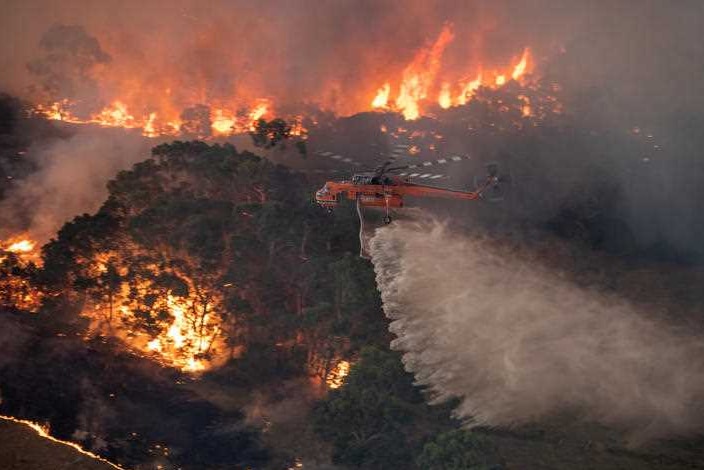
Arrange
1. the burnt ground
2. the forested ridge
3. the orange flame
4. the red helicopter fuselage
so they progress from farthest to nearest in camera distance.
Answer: the orange flame, the red helicopter fuselage, the forested ridge, the burnt ground

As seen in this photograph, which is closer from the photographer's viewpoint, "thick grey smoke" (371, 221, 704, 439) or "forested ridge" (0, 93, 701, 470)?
"thick grey smoke" (371, 221, 704, 439)

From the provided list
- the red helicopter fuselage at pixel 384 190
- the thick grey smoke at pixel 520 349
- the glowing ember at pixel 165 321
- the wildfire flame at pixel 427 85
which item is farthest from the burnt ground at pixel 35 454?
the wildfire flame at pixel 427 85

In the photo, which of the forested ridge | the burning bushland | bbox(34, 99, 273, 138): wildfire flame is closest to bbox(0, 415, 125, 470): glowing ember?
the forested ridge

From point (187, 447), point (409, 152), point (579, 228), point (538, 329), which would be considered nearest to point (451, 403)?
point (538, 329)

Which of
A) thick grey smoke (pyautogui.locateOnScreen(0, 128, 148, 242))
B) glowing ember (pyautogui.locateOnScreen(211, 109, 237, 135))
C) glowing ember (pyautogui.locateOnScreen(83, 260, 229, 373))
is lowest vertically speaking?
glowing ember (pyautogui.locateOnScreen(83, 260, 229, 373))

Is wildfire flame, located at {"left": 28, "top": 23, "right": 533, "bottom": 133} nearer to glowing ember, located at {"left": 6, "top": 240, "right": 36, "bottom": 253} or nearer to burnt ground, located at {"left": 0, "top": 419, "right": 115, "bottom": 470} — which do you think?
glowing ember, located at {"left": 6, "top": 240, "right": 36, "bottom": 253}

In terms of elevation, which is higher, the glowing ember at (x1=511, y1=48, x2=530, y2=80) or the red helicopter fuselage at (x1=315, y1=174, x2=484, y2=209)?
the glowing ember at (x1=511, y1=48, x2=530, y2=80)

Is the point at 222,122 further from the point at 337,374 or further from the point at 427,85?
the point at 337,374

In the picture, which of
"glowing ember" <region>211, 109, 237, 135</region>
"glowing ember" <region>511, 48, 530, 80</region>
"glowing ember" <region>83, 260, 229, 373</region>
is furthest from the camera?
"glowing ember" <region>511, 48, 530, 80</region>
